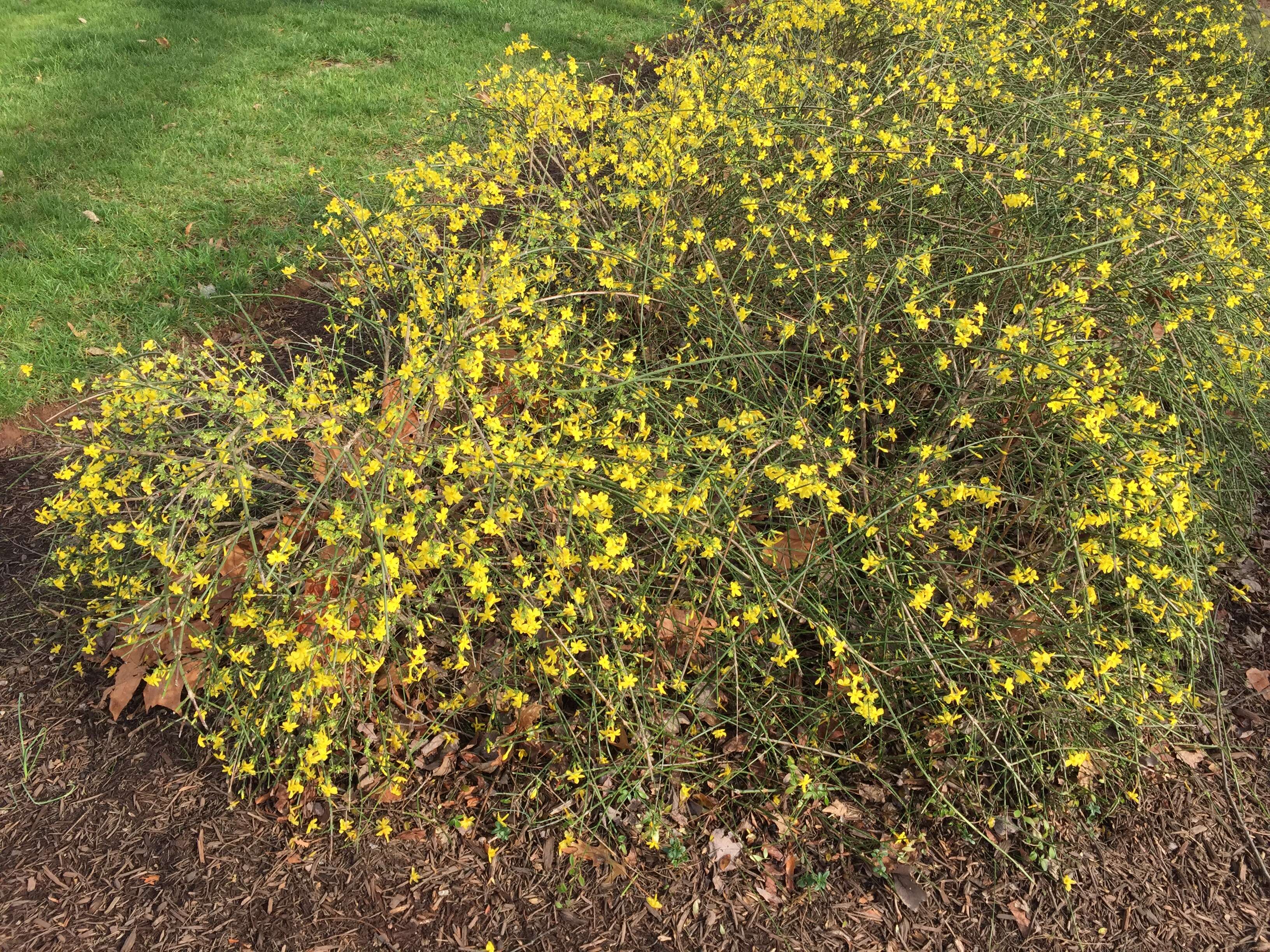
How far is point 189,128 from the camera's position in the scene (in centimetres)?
546

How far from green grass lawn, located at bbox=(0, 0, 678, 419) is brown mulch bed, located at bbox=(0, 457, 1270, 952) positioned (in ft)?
6.97

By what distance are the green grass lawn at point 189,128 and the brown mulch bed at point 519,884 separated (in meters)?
2.12

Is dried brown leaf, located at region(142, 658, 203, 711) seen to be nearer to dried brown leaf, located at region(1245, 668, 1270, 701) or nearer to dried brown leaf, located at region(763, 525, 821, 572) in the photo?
dried brown leaf, located at region(763, 525, 821, 572)

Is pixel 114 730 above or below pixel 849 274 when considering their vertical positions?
below

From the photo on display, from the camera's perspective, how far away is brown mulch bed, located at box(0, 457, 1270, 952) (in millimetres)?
2127

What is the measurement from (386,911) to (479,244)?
2756 mm

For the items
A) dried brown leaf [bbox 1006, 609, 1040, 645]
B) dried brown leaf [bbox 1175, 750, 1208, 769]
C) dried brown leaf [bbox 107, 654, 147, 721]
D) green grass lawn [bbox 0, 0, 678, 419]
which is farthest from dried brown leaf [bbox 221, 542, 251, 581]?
dried brown leaf [bbox 1175, 750, 1208, 769]

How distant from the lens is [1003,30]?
4387 mm

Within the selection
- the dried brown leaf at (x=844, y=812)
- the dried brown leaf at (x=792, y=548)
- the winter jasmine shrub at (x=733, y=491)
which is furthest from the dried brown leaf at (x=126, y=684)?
the dried brown leaf at (x=844, y=812)

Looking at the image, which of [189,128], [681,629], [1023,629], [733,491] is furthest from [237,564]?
[189,128]

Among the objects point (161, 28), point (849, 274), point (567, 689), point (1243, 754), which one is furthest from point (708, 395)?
point (161, 28)

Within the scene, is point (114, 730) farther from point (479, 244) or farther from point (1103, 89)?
point (1103, 89)

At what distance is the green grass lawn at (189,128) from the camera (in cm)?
412

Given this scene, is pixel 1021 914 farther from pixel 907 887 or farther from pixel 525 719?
pixel 525 719
